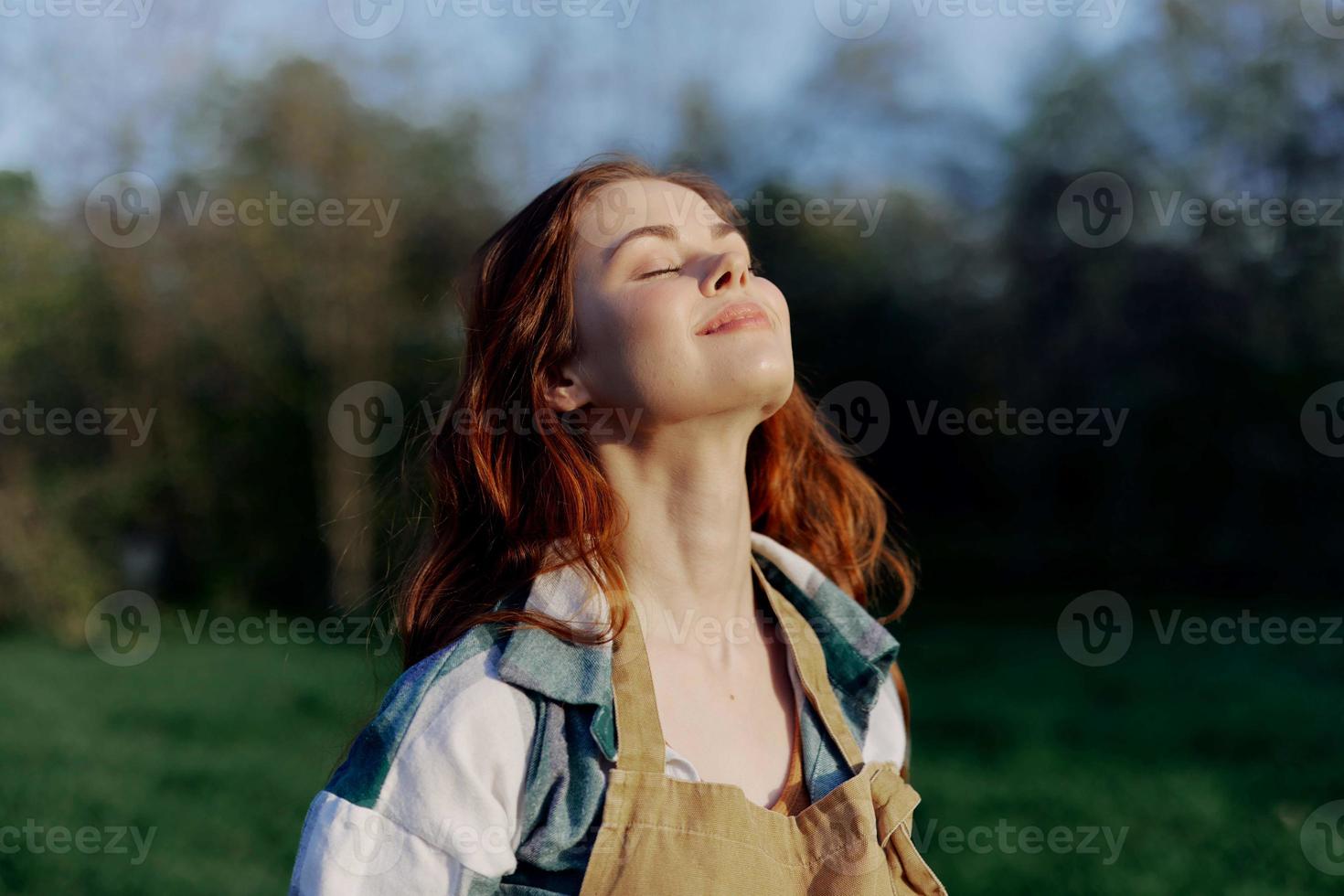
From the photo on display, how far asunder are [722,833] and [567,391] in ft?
2.19

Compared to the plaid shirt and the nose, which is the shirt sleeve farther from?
the nose

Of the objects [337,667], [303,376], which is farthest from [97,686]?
[303,376]

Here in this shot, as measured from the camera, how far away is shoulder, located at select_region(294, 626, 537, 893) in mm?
1530

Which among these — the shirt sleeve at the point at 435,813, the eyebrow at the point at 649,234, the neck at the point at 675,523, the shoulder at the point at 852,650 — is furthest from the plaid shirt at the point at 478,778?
the eyebrow at the point at 649,234

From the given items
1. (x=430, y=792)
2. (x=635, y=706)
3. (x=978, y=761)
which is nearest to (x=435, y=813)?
(x=430, y=792)

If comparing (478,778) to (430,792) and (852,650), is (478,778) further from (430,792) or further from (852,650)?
(852,650)

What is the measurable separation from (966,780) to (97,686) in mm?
4357

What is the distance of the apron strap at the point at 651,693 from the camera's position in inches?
65.1

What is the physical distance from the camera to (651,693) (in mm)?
1714

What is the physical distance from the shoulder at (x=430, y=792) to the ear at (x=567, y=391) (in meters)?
0.44

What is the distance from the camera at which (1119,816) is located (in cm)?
389

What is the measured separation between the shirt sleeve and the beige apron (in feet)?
0.41

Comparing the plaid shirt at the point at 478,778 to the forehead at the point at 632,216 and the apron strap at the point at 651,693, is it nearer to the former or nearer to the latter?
the apron strap at the point at 651,693

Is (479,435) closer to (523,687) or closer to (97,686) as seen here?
(523,687)
